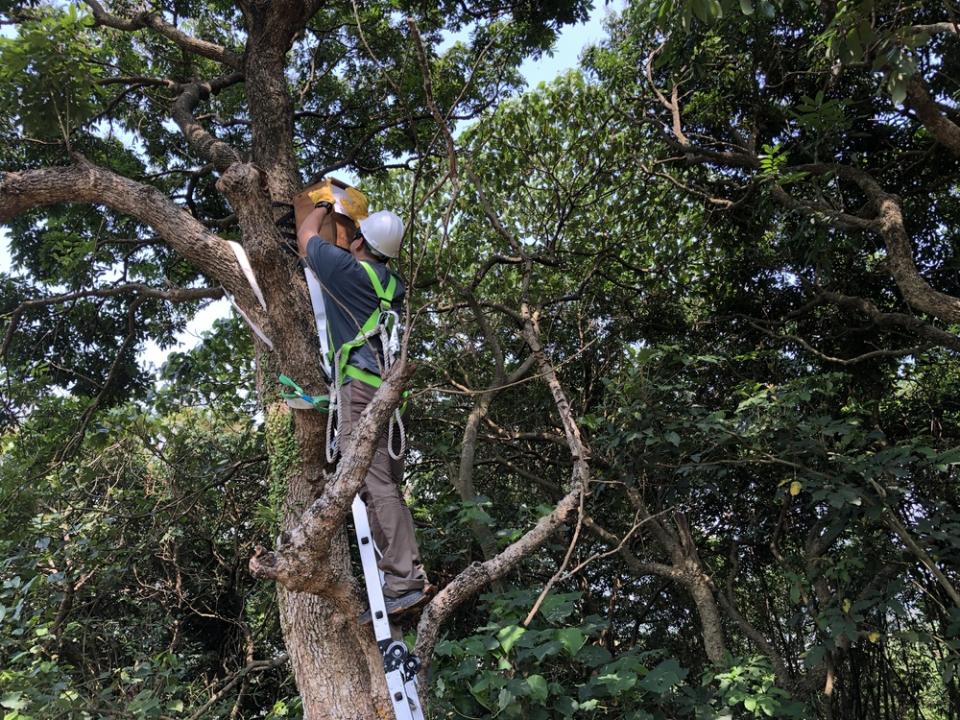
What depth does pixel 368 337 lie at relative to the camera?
2904mm

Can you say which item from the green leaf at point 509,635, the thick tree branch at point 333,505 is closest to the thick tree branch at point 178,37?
the thick tree branch at point 333,505

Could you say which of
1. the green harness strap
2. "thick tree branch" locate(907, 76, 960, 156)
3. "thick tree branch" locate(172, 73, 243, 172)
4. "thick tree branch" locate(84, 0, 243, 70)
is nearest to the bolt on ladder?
the green harness strap

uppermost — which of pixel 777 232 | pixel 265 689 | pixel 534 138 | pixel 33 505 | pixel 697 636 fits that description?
pixel 534 138

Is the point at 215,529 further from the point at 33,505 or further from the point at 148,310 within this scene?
the point at 148,310

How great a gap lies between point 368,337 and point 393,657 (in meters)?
1.18

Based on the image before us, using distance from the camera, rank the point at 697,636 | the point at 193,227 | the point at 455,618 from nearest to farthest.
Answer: the point at 193,227
the point at 455,618
the point at 697,636

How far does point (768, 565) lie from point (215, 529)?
14.1 feet

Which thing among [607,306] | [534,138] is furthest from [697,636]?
[534,138]

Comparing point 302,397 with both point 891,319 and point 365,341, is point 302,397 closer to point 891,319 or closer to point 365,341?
point 365,341

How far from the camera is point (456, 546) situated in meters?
5.01

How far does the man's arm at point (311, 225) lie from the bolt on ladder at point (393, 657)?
1.37 m

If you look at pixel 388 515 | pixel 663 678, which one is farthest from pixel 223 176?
pixel 663 678

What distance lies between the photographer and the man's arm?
336 cm

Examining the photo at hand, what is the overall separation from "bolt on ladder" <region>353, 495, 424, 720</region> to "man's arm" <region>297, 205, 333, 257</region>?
4.50 ft
